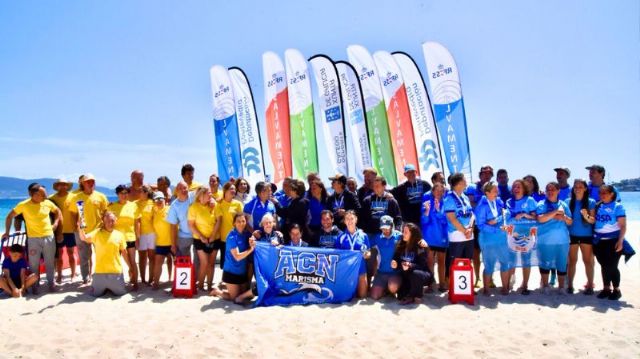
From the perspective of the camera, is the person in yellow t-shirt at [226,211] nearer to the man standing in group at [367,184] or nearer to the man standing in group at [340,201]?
the man standing in group at [340,201]

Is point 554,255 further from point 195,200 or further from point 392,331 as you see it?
point 195,200

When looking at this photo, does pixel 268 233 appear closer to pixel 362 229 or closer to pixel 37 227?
pixel 362 229

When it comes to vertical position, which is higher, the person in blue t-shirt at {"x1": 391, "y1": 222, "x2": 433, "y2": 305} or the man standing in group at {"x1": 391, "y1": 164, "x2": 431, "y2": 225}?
the man standing in group at {"x1": 391, "y1": 164, "x2": 431, "y2": 225}

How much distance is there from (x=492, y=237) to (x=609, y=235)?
1526 millimetres

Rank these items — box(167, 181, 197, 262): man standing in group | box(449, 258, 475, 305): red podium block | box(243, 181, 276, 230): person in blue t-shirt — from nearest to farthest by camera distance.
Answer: box(449, 258, 475, 305): red podium block < box(243, 181, 276, 230): person in blue t-shirt < box(167, 181, 197, 262): man standing in group

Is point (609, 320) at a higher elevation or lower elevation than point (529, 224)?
lower

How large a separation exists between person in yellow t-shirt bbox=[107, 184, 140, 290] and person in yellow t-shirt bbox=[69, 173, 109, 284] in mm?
276

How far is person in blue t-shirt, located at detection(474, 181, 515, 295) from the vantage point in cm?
601

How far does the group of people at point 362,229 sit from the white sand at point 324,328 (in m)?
0.41

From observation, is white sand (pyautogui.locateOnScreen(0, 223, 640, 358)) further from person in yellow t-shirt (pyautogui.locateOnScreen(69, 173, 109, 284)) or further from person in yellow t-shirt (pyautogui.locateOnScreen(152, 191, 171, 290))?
person in yellow t-shirt (pyautogui.locateOnScreen(69, 173, 109, 284))

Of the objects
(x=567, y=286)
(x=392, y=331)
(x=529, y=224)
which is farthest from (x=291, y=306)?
(x=567, y=286)

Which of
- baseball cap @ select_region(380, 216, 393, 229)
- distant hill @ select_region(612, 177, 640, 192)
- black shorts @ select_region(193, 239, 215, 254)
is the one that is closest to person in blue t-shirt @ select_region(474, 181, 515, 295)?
baseball cap @ select_region(380, 216, 393, 229)

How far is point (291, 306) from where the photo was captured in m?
5.48

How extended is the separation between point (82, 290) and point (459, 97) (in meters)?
8.27
